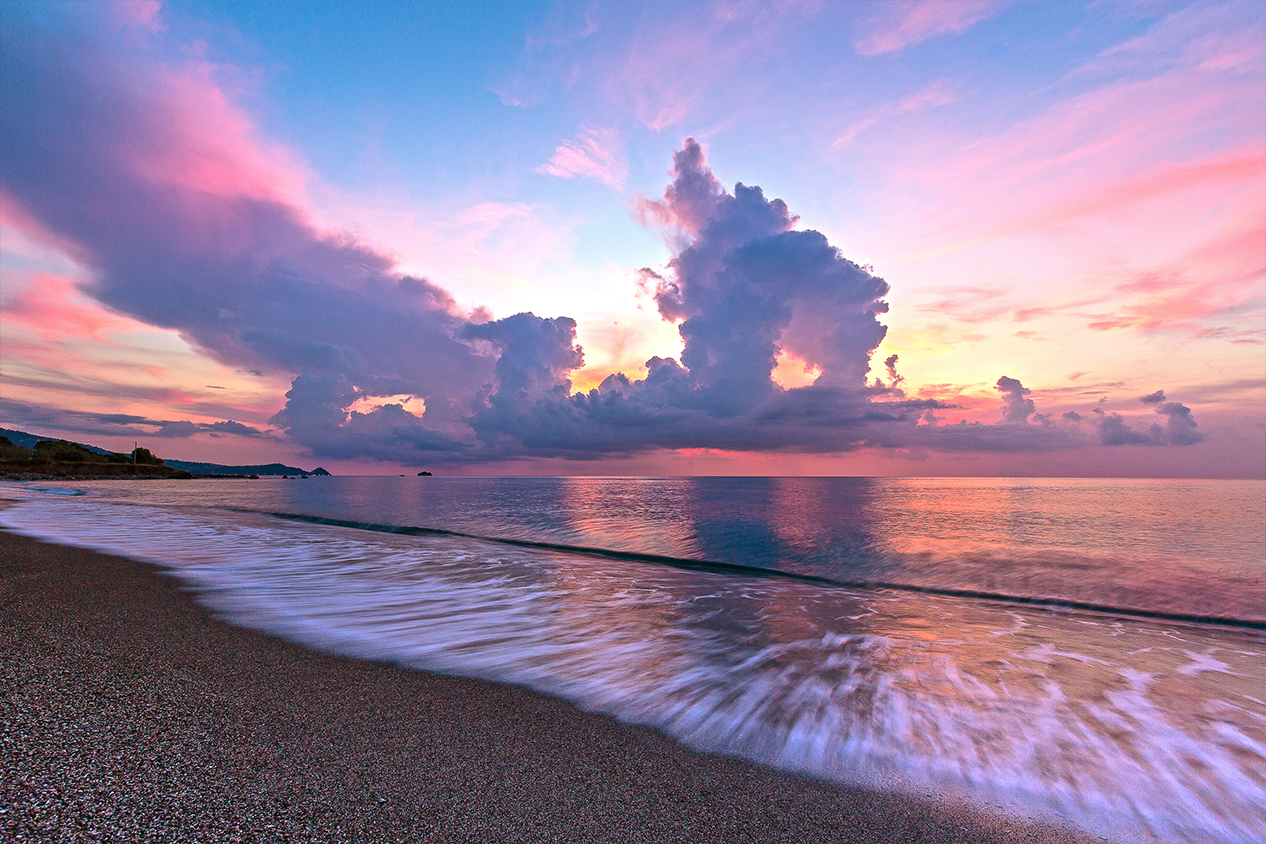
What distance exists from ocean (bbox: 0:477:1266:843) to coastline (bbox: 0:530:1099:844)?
574 millimetres

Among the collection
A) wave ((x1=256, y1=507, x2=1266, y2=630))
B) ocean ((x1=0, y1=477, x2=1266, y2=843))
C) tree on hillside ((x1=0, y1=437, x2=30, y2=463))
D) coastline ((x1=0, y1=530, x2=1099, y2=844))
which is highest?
tree on hillside ((x1=0, y1=437, x2=30, y2=463))

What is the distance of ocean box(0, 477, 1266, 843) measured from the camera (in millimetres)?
4805

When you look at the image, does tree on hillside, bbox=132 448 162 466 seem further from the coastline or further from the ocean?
the coastline

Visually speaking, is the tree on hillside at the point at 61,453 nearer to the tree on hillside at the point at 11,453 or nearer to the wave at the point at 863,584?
the tree on hillside at the point at 11,453

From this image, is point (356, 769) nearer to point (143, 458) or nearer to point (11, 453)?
point (11, 453)

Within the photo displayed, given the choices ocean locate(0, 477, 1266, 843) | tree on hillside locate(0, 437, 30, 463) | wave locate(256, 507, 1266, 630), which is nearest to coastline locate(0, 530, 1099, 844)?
ocean locate(0, 477, 1266, 843)

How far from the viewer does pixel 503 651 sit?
306 inches

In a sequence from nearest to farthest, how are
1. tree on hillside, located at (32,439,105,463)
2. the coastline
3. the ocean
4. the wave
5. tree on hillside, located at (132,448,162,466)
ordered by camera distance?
the coastline, the ocean, the wave, tree on hillside, located at (32,439,105,463), tree on hillside, located at (132,448,162,466)

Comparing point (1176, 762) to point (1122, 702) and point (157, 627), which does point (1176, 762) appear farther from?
point (157, 627)

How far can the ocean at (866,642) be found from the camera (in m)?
4.80

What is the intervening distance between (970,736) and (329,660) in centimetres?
743

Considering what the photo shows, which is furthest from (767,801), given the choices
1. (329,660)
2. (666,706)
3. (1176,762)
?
(329,660)

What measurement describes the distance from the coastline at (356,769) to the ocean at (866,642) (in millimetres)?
574

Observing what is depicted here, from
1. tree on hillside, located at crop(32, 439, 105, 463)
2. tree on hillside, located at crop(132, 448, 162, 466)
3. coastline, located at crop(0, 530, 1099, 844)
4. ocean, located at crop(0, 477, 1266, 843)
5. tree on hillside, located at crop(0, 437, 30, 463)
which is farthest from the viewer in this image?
tree on hillside, located at crop(132, 448, 162, 466)
